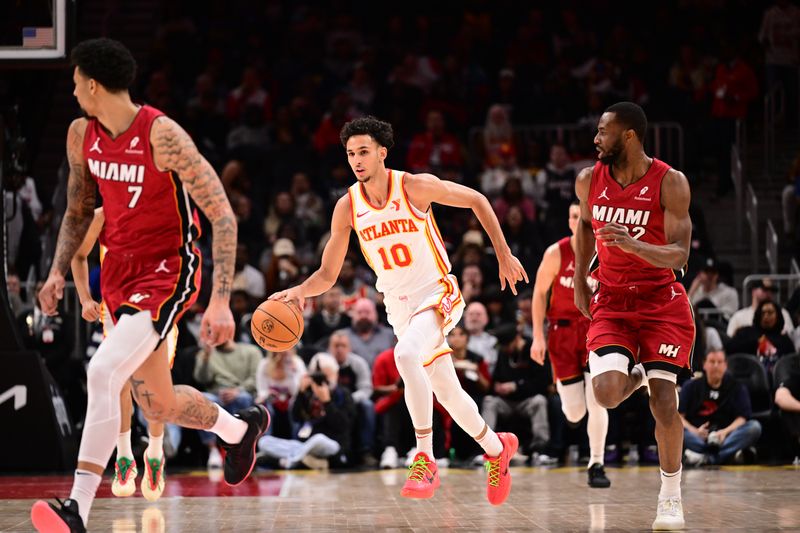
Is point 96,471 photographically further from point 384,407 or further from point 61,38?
point 384,407

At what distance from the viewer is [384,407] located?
37.9 feet

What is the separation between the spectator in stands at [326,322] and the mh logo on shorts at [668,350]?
6.40 m

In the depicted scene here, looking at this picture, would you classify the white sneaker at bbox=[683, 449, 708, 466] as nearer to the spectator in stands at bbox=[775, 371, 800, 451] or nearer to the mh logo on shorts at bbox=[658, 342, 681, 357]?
the spectator in stands at bbox=[775, 371, 800, 451]

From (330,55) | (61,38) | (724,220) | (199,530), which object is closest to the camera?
(199,530)

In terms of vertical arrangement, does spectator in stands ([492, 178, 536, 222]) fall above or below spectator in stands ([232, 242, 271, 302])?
above

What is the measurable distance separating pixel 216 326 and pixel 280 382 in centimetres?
634

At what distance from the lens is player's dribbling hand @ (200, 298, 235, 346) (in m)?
5.23

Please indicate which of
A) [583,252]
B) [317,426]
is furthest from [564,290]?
[317,426]

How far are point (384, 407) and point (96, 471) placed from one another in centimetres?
628

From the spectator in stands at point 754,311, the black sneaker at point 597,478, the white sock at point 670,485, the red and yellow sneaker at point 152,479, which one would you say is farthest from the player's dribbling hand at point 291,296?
the spectator in stands at point 754,311

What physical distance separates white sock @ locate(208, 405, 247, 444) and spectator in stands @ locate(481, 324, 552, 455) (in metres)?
5.29

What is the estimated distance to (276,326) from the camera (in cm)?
688

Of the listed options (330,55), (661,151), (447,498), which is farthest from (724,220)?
(447,498)

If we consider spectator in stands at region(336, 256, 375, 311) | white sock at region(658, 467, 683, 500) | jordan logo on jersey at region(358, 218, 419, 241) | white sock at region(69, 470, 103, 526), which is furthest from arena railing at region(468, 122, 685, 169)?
white sock at region(69, 470, 103, 526)
